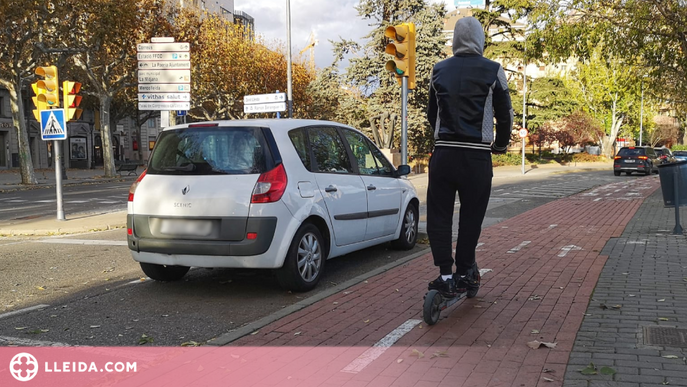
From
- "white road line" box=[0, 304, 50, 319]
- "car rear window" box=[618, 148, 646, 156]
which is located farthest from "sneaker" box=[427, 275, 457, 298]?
"car rear window" box=[618, 148, 646, 156]

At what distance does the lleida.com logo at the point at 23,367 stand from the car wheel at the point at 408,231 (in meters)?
5.02

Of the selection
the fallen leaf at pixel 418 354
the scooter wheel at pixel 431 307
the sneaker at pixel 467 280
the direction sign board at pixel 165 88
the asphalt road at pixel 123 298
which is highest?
the direction sign board at pixel 165 88

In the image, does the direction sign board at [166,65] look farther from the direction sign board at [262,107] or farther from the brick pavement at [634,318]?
the brick pavement at [634,318]

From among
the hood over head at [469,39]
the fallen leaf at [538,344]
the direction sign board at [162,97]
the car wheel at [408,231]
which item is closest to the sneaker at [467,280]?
the fallen leaf at [538,344]

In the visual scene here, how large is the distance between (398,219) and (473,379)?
15.1 ft

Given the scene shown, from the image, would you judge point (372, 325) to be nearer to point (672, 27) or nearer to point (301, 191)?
point (301, 191)

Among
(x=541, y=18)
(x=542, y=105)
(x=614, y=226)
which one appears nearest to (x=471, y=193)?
(x=614, y=226)

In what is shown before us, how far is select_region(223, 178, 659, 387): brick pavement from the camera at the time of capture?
12.2ft

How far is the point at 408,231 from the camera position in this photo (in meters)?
8.55

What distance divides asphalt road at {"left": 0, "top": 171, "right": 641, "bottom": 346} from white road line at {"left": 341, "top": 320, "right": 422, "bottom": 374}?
1.23 meters

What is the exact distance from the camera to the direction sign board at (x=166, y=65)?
13.8 meters

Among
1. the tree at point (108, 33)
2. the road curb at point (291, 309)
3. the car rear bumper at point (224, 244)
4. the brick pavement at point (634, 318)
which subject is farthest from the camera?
the tree at point (108, 33)

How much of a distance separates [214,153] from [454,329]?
9.28ft

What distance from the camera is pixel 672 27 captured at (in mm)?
15617
